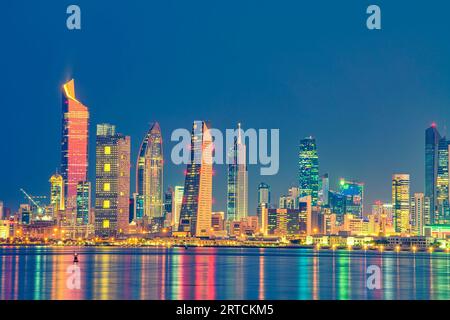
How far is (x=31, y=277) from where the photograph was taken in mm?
105688

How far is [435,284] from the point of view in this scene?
98250mm

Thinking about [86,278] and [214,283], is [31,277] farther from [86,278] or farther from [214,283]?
[214,283]

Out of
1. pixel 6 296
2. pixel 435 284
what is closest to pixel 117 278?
pixel 6 296
